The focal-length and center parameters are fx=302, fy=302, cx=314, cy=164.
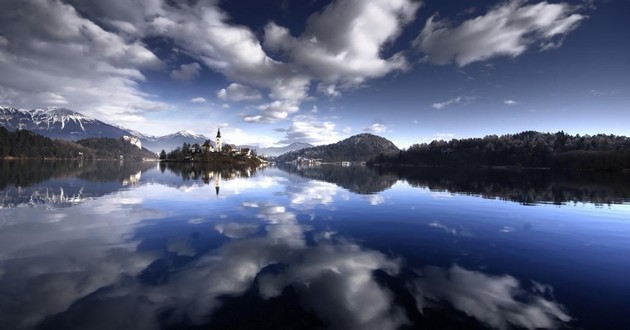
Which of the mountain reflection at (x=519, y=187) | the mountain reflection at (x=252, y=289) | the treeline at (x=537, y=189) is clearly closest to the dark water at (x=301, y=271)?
the mountain reflection at (x=252, y=289)

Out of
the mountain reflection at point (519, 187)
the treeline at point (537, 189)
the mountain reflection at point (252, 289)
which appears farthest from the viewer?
the mountain reflection at point (519, 187)

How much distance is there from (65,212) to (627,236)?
47582 mm

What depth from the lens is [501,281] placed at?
14062mm

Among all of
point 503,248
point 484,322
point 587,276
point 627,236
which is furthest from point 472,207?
point 484,322

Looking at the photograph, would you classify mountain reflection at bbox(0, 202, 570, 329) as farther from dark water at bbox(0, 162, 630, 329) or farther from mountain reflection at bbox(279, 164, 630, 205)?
mountain reflection at bbox(279, 164, 630, 205)

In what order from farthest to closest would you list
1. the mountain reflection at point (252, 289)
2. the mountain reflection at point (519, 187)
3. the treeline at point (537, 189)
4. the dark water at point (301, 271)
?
the mountain reflection at point (519, 187), the treeline at point (537, 189), the dark water at point (301, 271), the mountain reflection at point (252, 289)

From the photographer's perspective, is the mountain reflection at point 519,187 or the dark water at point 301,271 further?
the mountain reflection at point 519,187

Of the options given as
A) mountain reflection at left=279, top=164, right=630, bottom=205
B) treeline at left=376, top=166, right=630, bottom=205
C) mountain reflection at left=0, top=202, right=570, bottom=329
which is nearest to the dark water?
mountain reflection at left=0, top=202, right=570, bottom=329

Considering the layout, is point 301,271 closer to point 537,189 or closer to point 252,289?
point 252,289

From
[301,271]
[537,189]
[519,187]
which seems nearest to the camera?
[301,271]

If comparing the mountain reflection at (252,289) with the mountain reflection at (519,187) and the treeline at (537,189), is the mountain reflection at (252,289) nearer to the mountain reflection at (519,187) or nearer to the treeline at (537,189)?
the mountain reflection at (519,187)

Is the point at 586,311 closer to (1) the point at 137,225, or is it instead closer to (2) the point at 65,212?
(1) the point at 137,225

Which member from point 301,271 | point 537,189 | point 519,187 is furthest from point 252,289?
point 519,187

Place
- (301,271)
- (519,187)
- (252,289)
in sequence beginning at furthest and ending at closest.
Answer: (519,187), (301,271), (252,289)
